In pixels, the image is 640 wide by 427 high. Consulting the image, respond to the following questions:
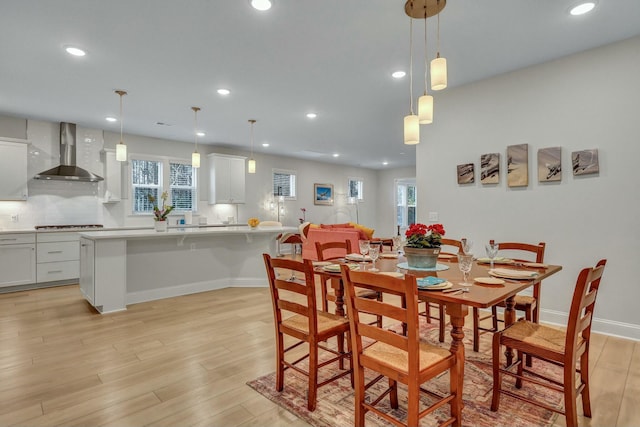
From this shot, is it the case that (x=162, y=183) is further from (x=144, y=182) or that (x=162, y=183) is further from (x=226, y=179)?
(x=226, y=179)

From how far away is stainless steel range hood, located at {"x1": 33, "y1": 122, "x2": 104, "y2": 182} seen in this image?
545cm

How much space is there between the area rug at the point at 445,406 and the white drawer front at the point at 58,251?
4671mm

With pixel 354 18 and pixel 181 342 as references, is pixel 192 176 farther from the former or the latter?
pixel 354 18

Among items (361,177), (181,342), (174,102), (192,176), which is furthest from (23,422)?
(361,177)

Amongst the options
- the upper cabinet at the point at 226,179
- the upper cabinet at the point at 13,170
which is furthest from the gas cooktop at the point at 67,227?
the upper cabinet at the point at 226,179

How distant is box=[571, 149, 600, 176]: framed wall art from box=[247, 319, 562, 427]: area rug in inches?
73.5

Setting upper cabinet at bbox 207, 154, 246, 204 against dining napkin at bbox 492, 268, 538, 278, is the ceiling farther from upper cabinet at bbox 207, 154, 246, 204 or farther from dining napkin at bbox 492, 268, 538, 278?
upper cabinet at bbox 207, 154, 246, 204

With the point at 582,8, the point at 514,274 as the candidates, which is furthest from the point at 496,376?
the point at 582,8

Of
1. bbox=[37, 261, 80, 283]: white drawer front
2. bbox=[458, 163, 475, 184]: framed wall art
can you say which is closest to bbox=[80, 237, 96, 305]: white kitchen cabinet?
bbox=[37, 261, 80, 283]: white drawer front

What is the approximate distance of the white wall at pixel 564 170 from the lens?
2.99m

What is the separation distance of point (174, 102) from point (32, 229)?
3154 millimetres

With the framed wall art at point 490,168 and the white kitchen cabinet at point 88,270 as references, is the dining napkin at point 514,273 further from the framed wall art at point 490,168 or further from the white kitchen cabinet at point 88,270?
the white kitchen cabinet at point 88,270

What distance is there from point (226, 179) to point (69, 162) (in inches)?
110

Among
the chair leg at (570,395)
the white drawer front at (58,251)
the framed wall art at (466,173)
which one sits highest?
the framed wall art at (466,173)
